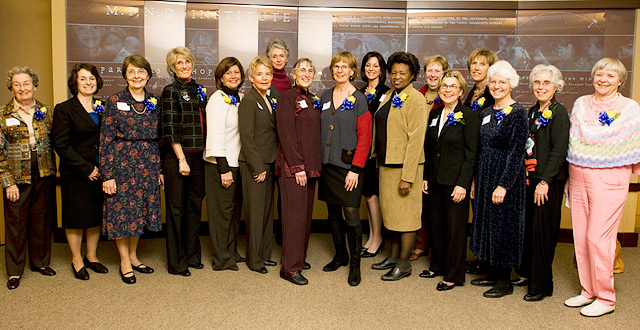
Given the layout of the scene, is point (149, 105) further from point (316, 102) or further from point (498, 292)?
point (498, 292)

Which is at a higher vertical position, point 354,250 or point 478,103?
point 478,103

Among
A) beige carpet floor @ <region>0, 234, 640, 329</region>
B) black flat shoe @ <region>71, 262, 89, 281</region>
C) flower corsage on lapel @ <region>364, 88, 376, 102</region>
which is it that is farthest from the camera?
flower corsage on lapel @ <region>364, 88, 376, 102</region>

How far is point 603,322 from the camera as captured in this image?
2971 mm

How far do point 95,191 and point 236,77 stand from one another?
4.59 feet

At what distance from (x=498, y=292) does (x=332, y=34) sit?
9.92 ft

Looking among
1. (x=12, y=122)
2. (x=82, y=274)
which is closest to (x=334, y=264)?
(x=82, y=274)

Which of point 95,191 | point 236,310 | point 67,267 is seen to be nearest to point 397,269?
point 236,310

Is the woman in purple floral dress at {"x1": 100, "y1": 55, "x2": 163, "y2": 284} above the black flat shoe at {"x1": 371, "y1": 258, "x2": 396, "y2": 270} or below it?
above

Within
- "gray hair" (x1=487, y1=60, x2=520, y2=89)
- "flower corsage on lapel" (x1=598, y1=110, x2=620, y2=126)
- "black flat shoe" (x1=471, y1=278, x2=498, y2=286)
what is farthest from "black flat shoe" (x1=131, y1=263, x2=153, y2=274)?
"flower corsage on lapel" (x1=598, y1=110, x2=620, y2=126)

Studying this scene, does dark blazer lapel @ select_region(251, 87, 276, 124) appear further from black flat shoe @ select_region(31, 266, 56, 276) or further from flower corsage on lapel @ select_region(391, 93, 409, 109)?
black flat shoe @ select_region(31, 266, 56, 276)

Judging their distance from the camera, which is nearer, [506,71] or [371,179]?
[506,71]

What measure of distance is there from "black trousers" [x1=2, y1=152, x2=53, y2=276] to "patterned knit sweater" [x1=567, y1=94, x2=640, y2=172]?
12.8 feet

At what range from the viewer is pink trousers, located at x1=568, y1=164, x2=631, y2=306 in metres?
Result: 3.02

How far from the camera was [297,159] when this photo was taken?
349 centimetres
